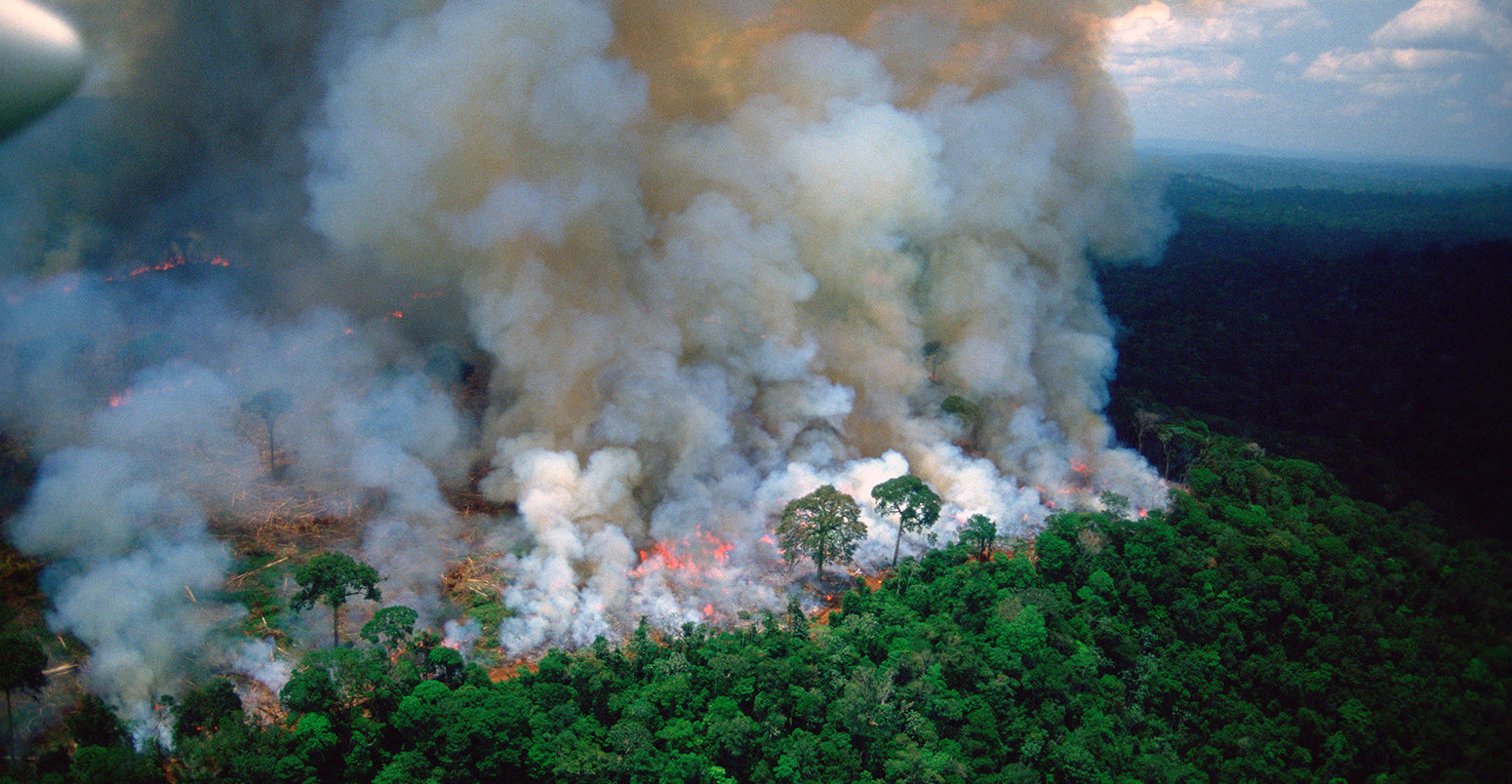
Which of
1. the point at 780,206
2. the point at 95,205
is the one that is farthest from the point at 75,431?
the point at 780,206

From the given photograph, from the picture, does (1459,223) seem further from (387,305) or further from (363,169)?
(387,305)

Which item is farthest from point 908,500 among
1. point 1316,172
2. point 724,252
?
point 1316,172

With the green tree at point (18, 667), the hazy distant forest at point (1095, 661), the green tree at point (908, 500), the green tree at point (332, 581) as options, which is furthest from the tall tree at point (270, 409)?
the green tree at point (908, 500)

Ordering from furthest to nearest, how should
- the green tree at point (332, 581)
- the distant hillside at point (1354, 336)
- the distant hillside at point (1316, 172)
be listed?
the distant hillside at point (1316, 172) < the distant hillside at point (1354, 336) < the green tree at point (332, 581)

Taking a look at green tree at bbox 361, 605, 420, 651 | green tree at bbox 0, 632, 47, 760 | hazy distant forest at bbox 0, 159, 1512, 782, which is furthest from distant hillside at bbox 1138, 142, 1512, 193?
green tree at bbox 0, 632, 47, 760

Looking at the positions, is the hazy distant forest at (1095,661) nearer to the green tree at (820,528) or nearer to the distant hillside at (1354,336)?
the distant hillside at (1354,336)

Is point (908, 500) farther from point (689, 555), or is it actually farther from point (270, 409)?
point (270, 409)

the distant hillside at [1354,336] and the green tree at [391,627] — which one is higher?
the distant hillside at [1354,336]

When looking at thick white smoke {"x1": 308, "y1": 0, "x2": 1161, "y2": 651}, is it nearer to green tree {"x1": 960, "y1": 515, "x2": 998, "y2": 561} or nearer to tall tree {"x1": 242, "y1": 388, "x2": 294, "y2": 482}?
green tree {"x1": 960, "y1": 515, "x2": 998, "y2": 561}
